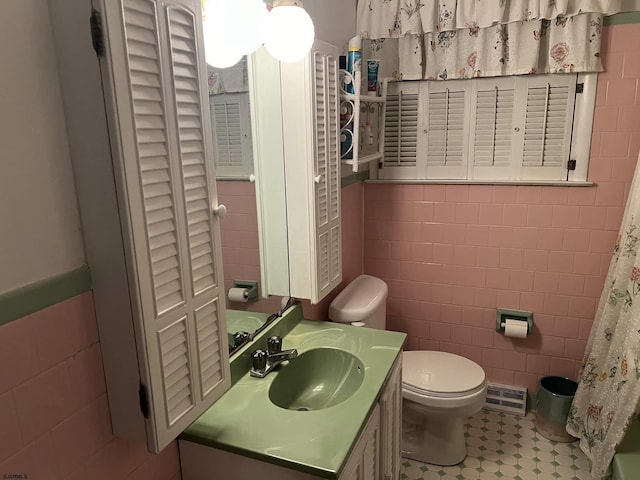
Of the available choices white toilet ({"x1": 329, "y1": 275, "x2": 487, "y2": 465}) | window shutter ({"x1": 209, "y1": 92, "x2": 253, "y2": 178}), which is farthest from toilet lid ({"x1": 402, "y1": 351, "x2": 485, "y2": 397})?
window shutter ({"x1": 209, "y1": 92, "x2": 253, "y2": 178})

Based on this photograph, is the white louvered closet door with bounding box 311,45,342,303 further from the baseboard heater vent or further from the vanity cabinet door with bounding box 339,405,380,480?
the baseboard heater vent

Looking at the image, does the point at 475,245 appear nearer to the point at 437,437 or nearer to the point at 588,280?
the point at 588,280

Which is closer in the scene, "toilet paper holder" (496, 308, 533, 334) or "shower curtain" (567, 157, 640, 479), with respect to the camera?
"shower curtain" (567, 157, 640, 479)

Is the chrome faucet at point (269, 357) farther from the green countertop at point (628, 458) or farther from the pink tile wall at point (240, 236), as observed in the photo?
the green countertop at point (628, 458)

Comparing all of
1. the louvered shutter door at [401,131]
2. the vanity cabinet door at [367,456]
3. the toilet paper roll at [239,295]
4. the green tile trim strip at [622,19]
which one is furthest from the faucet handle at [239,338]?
the green tile trim strip at [622,19]

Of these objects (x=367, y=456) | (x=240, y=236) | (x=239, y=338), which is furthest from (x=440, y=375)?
(x=240, y=236)

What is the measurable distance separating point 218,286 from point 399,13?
5.96 feet

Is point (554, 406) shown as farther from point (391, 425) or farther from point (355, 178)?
point (355, 178)

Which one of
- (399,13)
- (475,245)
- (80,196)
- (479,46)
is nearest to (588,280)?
(475,245)

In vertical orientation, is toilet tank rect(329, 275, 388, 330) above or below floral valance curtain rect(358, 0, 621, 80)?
below

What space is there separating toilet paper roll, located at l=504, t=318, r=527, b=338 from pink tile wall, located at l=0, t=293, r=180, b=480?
200cm

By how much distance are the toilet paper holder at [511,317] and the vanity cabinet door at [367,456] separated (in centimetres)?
126

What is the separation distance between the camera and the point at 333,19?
2.12m

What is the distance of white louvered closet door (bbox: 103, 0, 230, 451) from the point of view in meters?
0.84
